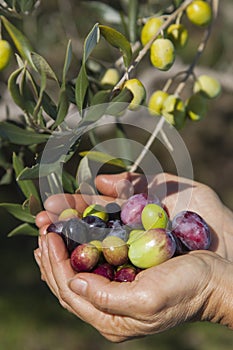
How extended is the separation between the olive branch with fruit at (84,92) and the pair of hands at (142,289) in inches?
5.7

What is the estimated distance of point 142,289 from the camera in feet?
3.74

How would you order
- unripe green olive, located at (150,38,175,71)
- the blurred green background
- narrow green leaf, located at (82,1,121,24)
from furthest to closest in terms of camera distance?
the blurred green background → narrow green leaf, located at (82,1,121,24) → unripe green olive, located at (150,38,175,71)

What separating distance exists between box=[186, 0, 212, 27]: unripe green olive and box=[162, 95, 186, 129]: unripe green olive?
0.21 m

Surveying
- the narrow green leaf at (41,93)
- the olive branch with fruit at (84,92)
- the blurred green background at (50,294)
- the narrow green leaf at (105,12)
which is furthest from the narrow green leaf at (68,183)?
the blurred green background at (50,294)

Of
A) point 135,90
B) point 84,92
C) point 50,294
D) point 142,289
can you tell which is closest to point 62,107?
point 84,92

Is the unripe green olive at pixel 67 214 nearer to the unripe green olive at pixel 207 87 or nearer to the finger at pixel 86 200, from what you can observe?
the finger at pixel 86 200

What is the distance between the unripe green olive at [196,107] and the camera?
1515 millimetres

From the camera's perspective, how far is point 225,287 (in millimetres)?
1309

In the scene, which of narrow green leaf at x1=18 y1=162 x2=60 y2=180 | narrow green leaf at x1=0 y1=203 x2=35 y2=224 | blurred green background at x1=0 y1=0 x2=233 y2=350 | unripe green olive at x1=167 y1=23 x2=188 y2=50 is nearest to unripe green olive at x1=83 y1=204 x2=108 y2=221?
narrow green leaf at x1=0 y1=203 x2=35 y2=224

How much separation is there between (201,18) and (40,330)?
5.53ft

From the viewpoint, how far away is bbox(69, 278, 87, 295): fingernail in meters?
1.19

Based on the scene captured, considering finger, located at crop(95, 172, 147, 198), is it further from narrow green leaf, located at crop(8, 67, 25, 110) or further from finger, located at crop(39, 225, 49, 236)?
narrow green leaf, located at crop(8, 67, 25, 110)

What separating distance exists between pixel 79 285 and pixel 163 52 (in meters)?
0.54

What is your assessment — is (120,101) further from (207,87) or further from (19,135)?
(207,87)
